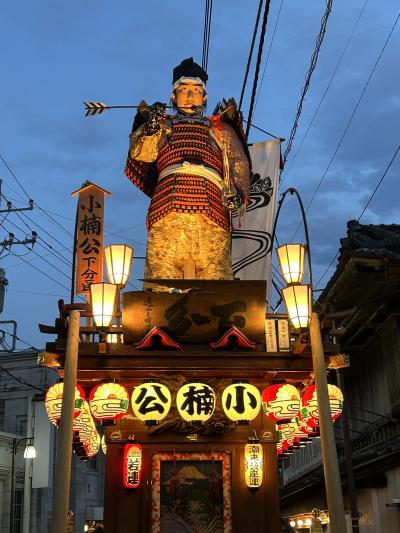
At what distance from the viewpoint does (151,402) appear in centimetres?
807

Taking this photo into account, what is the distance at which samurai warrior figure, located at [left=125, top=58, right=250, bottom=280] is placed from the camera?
32.6ft

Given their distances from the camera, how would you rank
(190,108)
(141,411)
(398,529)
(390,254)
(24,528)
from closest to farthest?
(141,411)
(190,108)
(398,529)
(390,254)
(24,528)

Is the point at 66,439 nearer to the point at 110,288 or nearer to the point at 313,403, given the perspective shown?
the point at 110,288

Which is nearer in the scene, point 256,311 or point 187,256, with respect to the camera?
point 256,311

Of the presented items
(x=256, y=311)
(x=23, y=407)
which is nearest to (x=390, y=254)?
(x=256, y=311)

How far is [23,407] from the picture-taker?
27844 mm

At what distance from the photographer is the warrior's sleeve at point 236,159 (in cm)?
1055

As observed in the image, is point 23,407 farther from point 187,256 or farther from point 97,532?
point 187,256

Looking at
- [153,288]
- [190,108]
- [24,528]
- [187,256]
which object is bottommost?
[24,528]

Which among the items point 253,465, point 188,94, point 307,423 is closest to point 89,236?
point 188,94

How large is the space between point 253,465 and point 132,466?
1779 millimetres

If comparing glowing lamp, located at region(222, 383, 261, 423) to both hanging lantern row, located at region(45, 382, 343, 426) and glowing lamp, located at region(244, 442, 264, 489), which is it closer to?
hanging lantern row, located at region(45, 382, 343, 426)

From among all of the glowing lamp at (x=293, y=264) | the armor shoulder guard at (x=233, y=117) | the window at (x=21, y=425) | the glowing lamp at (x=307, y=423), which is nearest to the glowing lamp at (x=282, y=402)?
the glowing lamp at (x=307, y=423)

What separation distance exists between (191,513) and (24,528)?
19922 millimetres
